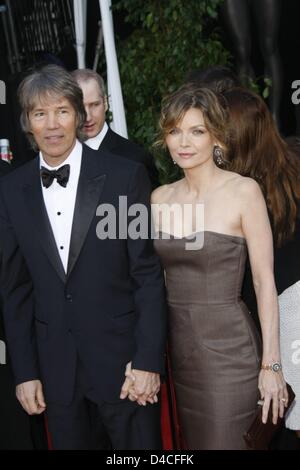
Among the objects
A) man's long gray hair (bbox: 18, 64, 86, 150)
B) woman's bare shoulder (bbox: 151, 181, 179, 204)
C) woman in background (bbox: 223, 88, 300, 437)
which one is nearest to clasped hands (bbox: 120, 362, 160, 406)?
woman in background (bbox: 223, 88, 300, 437)

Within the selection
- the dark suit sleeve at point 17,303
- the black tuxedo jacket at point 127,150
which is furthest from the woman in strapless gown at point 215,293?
the black tuxedo jacket at point 127,150

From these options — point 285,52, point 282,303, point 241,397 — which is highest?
point 285,52

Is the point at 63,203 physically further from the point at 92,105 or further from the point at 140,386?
the point at 92,105

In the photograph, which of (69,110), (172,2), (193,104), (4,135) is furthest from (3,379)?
(172,2)

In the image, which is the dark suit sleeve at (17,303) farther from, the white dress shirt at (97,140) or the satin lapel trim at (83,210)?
the white dress shirt at (97,140)

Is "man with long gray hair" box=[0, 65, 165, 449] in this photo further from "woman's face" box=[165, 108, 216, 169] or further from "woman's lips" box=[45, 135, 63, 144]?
"woman's face" box=[165, 108, 216, 169]

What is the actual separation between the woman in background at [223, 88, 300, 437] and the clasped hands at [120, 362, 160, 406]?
51 cm

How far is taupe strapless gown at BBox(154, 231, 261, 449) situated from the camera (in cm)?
242

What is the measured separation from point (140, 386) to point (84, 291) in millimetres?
356

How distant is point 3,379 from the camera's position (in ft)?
9.23

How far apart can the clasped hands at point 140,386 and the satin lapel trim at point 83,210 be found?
393 millimetres

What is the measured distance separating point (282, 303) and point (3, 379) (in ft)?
3.66

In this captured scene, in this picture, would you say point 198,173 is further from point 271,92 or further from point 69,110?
point 271,92

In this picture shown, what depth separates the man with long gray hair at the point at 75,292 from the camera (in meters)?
2.37
